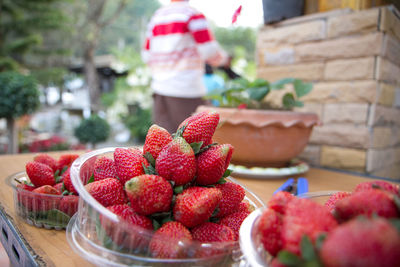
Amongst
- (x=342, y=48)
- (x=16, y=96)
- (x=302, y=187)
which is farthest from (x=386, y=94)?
(x=16, y=96)

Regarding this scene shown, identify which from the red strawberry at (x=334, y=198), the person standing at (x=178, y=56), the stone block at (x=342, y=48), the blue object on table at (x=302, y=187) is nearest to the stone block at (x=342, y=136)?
the stone block at (x=342, y=48)

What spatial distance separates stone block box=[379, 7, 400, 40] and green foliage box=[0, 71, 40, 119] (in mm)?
3240

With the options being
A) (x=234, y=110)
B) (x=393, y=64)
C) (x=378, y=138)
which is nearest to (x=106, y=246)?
(x=234, y=110)

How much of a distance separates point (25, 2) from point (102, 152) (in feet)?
20.4

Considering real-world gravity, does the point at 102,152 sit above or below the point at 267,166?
above

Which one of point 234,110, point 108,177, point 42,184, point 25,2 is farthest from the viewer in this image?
point 25,2

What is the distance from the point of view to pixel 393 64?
4.85ft

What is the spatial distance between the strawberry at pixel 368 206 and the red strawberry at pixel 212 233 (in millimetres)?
161

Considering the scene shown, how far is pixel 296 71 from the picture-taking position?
165 cm

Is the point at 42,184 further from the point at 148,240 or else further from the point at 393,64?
the point at 393,64

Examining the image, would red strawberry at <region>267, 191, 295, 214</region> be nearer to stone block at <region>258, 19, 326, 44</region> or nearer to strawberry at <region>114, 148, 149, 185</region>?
strawberry at <region>114, 148, 149, 185</region>

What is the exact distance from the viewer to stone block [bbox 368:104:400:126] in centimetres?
141

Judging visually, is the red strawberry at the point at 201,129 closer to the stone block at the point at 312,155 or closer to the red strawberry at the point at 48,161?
the red strawberry at the point at 48,161

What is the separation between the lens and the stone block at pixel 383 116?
1.41 m
